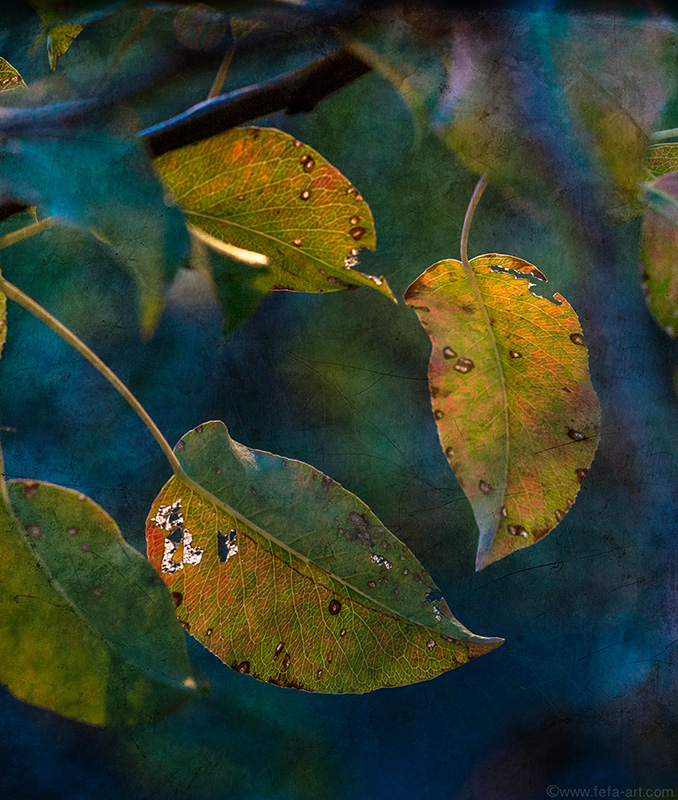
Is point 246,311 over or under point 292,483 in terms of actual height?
over

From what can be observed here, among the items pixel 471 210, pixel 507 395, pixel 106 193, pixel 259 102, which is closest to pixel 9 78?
pixel 106 193

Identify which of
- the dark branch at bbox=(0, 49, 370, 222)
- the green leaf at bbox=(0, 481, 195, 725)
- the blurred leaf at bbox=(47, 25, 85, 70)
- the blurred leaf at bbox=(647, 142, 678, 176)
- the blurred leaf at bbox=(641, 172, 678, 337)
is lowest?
the green leaf at bbox=(0, 481, 195, 725)

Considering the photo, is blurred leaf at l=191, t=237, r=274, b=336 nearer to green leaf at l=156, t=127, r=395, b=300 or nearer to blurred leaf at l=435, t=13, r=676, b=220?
green leaf at l=156, t=127, r=395, b=300

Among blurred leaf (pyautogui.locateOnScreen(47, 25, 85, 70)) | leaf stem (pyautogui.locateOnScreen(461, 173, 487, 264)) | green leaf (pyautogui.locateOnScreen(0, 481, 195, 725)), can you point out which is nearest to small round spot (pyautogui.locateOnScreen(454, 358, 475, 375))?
leaf stem (pyautogui.locateOnScreen(461, 173, 487, 264))

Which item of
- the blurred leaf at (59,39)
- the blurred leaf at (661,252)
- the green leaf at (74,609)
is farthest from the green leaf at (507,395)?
the blurred leaf at (59,39)

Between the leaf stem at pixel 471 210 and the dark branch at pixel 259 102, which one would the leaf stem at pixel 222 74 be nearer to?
the dark branch at pixel 259 102

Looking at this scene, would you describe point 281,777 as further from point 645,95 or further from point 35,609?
point 645,95

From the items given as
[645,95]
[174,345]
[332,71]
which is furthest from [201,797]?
[645,95]
